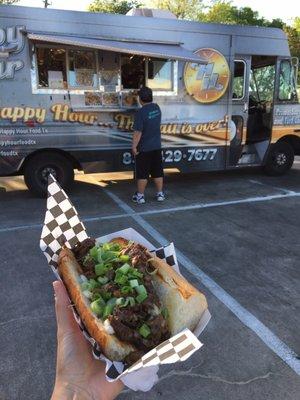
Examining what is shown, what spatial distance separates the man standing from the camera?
269 inches

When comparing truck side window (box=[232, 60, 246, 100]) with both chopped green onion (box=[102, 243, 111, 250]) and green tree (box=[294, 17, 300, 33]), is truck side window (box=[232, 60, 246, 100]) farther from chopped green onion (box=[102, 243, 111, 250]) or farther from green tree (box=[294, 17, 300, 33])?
green tree (box=[294, 17, 300, 33])

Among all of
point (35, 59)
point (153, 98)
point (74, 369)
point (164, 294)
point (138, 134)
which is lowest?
point (74, 369)

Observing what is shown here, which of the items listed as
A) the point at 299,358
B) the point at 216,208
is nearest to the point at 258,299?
the point at 299,358

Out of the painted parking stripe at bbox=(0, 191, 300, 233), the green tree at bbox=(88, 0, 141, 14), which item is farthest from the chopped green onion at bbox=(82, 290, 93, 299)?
the green tree at bbox=(88, 0, 141, 14)

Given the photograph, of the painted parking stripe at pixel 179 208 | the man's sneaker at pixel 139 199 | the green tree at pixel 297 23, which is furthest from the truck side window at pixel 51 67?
the green tree at pixel 297 23

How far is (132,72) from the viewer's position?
7398mm

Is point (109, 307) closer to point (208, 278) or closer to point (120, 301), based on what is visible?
point (120, 301)

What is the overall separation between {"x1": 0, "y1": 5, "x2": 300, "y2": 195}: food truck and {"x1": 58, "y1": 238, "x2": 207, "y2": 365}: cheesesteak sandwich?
16.2 ft

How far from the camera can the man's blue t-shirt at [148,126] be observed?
6.83 meters

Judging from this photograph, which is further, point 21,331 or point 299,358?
point 21,331

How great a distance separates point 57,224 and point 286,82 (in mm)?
7755

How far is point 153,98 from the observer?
7.55 m

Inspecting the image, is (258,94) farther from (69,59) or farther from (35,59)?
(35,59)

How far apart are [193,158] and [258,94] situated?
95.8 inches
